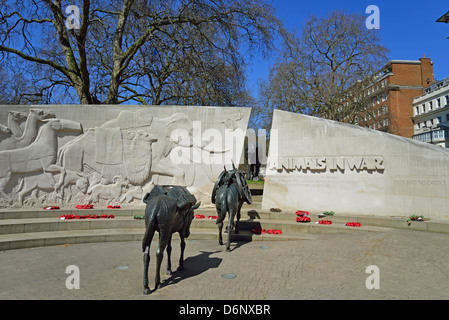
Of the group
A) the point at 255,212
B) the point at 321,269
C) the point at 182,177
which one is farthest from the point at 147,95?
the point at 321,269

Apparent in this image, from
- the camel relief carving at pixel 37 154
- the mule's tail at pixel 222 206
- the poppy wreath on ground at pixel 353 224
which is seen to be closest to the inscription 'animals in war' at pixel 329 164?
the poppy wreath on ground at pixel 353 224

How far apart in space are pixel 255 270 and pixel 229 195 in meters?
2.41

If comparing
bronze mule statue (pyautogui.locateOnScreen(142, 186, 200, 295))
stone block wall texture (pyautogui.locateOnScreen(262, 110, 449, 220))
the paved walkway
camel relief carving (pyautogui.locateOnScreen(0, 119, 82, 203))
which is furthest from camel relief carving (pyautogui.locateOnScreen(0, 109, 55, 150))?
stone block wall texture (pyautogui.locateOnScreen(262, 110, 449, 220))

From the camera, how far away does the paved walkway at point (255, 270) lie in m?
4.91

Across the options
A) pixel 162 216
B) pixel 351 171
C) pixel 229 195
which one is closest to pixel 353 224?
pixel 351 171

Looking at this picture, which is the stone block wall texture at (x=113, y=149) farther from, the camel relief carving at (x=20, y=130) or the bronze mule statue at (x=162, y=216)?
the bronze mule statue at (x=162, y=216)

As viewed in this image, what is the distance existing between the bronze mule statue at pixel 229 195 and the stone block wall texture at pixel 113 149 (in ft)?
10.3

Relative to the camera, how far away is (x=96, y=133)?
11.9 metres

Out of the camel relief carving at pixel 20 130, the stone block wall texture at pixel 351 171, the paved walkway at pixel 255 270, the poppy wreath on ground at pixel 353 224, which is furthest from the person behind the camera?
the camel relief carving at pixel 20 130

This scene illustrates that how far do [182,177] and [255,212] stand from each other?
10.7ft

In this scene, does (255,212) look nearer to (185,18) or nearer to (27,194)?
(27,194)

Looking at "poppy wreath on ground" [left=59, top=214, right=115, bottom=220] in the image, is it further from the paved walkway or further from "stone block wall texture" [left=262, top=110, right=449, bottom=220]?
"stone block wall texture" [left=262, top=110, right=449, bottom=220]

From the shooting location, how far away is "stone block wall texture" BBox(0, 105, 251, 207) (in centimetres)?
1153
